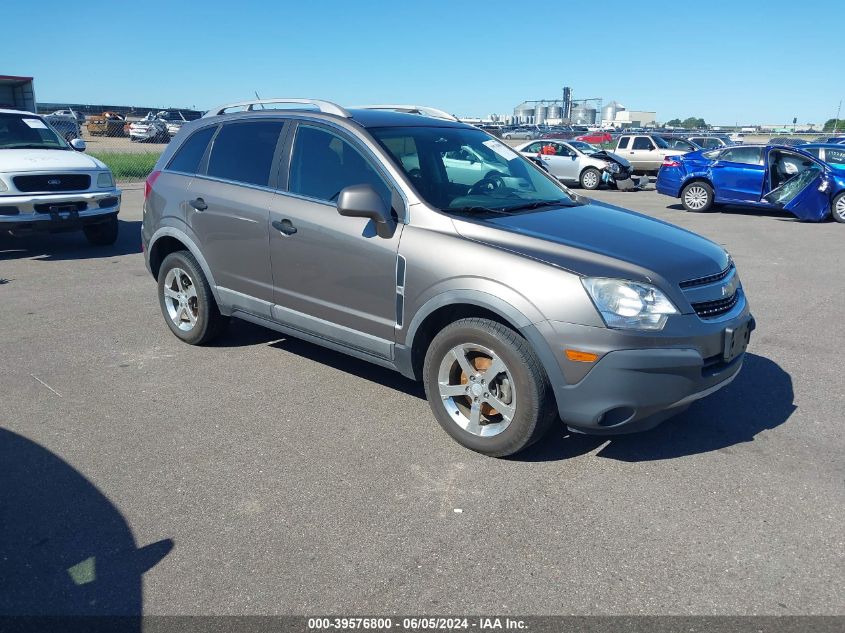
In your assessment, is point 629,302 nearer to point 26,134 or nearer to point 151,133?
point 26,134

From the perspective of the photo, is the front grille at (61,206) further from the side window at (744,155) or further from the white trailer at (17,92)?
the side window at (744,155)

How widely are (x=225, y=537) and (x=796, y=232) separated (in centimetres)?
1260

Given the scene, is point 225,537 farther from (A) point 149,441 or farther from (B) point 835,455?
(B) point 835,455

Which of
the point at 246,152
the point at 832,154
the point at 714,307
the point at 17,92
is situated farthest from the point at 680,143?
the point at 714,307

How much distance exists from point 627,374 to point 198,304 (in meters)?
3.47

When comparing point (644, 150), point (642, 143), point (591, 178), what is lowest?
point (591, 178)

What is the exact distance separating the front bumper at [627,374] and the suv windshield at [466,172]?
3.84 feet

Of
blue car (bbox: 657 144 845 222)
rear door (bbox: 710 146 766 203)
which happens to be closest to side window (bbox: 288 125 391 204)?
blue car (bbox: 657 144 845 222)

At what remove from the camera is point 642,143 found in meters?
25.0

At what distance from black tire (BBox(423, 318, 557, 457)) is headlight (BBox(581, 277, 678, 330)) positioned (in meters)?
0.44

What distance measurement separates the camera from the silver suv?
3533mm

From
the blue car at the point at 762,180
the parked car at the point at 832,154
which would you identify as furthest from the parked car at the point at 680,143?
the parked car at the point at 832,154

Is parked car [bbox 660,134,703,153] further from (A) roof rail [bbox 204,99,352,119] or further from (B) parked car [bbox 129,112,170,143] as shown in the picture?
(B) parked car [bbox 129,112,170,143]

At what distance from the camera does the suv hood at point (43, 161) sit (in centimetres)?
885
